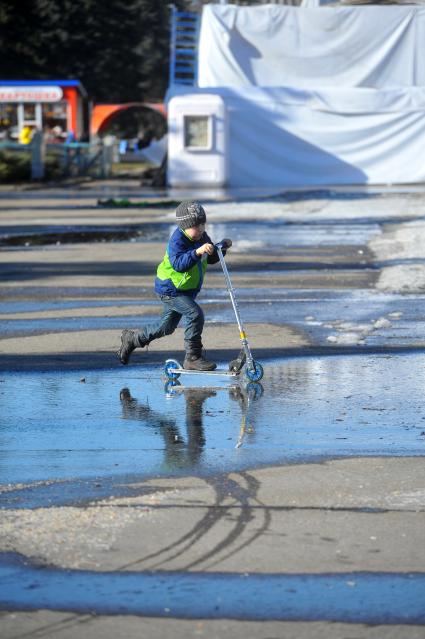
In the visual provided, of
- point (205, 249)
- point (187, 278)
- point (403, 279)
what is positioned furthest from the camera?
point (403, 279)

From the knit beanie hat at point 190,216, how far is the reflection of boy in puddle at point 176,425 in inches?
48.0

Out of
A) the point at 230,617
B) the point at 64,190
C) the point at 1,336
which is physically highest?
the point at 230,617

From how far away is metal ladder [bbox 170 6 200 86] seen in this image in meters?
40.1

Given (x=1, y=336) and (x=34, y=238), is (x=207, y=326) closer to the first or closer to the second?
(x=1, y=336)

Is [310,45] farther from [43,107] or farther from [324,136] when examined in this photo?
[43,107]

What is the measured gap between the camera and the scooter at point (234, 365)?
8.99 meters

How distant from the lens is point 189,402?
345 inches

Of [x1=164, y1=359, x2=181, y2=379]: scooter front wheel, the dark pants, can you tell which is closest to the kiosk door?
the dark pants

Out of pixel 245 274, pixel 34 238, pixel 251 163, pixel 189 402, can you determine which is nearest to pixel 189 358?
pixel 189 402

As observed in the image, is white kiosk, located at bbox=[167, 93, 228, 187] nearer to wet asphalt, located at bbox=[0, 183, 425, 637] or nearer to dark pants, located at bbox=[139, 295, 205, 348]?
wet asphalt, located at bbox=[0, 183, 425, 637]

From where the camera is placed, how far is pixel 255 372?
29.7 feet

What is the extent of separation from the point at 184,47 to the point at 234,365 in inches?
1389

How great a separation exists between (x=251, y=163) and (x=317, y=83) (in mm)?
3441

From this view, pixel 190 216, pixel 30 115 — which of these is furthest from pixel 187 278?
pixel 30 115
